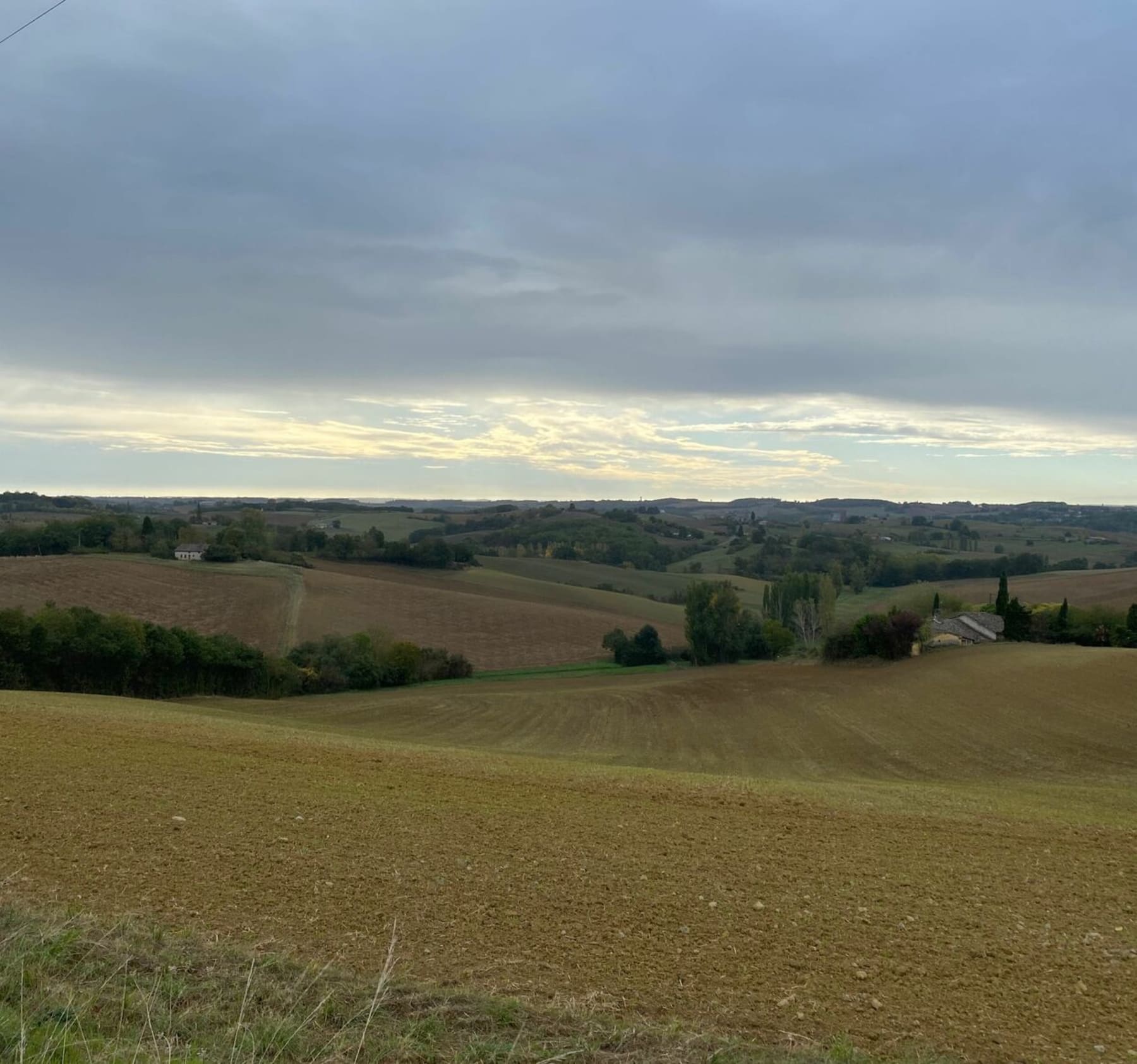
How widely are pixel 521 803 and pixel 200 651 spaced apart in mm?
39543

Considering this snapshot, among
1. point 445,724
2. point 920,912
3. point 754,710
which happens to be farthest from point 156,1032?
point 754,710

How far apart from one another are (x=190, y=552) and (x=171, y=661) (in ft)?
144

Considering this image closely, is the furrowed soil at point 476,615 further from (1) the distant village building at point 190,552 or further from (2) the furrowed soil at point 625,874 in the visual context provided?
(2) the furrowed soil at point 625,874

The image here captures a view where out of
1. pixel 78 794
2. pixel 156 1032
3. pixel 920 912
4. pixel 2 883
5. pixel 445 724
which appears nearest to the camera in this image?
pixel 156 1032

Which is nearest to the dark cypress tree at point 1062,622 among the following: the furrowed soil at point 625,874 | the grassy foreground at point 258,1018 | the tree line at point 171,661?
the tree line at point 171,661

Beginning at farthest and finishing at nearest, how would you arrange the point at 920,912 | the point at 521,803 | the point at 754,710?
the point at 754,710 < the point at 521,803 < the point at 920,912

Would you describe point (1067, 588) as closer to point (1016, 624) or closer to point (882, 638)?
point (1016, 624)

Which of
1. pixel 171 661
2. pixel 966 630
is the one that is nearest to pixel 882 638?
pixel 966 630

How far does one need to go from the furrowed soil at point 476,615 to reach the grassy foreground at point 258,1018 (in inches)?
2161

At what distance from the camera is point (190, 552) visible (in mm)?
86562

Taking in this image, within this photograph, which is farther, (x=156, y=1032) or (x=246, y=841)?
(x=246, y=841)

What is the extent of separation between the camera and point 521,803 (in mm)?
13031

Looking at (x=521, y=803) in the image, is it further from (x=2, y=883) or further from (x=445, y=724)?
(x=445, y=724)

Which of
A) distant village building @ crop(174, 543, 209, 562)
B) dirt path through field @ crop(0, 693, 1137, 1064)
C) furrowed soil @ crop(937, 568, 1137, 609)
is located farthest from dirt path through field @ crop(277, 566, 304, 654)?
furrowed soil @ crop(937, 568, 1137, 609)
